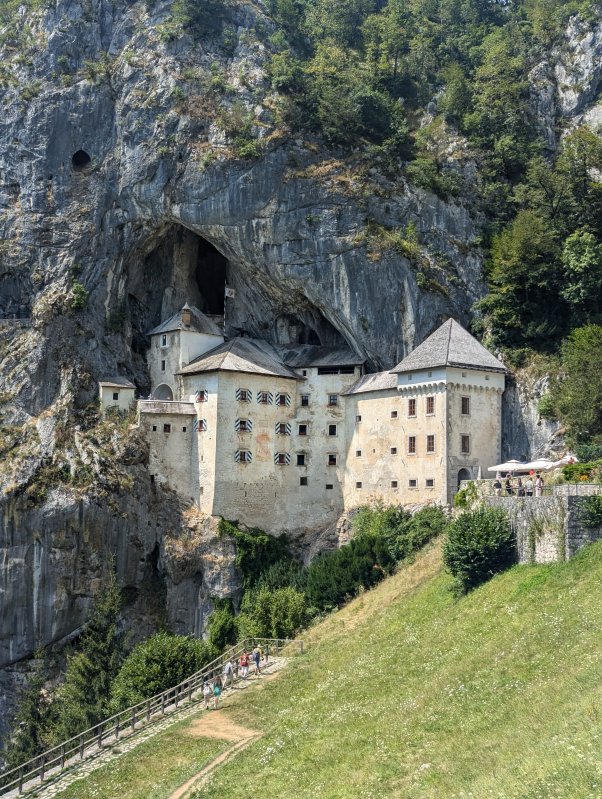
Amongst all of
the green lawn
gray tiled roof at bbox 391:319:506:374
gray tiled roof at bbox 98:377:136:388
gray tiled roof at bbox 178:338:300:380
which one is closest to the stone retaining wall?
the green lawn

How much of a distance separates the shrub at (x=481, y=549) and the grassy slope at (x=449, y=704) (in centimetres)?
112

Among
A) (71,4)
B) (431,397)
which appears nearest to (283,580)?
(431,397)

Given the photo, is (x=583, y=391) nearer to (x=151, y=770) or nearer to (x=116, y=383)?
(x=116, y=383)

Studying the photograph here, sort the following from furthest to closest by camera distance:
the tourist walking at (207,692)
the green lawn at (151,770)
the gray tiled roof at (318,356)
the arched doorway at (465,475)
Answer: the gray tiled roof at (318,356), the arched doorway at (465,475), the tourist walking at (207,692), the green lawn at (151,770)

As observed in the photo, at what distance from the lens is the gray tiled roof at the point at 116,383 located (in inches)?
2798

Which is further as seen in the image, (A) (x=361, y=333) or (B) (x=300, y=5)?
(B) (x=300, y=5)

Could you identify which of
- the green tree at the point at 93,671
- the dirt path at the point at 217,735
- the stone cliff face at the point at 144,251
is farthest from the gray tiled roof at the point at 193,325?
the dirt path at the point at 217,735

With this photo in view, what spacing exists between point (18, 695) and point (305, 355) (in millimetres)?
30021

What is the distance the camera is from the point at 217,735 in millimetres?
40156

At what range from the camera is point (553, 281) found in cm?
6575

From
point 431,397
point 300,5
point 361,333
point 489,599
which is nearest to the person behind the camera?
point 489,599

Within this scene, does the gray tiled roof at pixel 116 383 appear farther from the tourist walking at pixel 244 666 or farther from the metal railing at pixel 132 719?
the tourist walking at pixel 244 666

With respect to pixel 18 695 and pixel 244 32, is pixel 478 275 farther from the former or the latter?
pixel 18 695

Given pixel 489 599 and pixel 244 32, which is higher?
pixel 244 32
